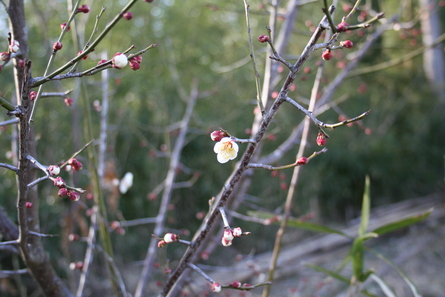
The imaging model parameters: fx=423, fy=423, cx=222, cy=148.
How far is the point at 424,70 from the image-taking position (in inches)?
214

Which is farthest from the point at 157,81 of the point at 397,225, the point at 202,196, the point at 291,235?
the point at 397,225

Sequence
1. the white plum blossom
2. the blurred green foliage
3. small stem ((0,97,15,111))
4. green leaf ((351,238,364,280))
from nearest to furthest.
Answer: small stem ((0,97,15,111)) < the white plum blossom < green leaf ((351,238,364,280)) < the blurred green foliage

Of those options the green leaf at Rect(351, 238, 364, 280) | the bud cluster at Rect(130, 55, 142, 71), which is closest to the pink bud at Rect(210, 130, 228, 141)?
the bud cluster at Rect(130, 55, 142, 71)

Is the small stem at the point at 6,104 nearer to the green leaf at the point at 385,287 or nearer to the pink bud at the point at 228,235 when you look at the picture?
the pink bud at the point at 228,235

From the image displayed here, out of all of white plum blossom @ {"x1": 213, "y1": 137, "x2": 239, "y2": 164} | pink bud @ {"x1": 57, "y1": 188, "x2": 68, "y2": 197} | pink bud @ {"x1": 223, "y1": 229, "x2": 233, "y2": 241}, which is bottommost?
pink bud @ {"x1": 57, "y1": 188, "x2": 68, "y2": 197}

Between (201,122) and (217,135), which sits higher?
(201,122)

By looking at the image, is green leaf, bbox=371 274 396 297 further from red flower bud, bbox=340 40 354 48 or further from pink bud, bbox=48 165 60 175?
pink bud, bbox=48 165 60 175

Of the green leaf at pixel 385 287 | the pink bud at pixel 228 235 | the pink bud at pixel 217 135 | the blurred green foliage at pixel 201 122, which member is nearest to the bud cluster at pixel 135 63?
the pink bud at pixel 217 135

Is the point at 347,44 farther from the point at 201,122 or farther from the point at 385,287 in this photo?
the point at 201,122

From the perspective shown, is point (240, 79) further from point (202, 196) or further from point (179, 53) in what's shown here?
point (202, 196)

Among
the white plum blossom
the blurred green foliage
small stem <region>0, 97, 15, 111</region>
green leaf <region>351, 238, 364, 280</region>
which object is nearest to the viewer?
small stem <region>0, 97, 15, 111</region>

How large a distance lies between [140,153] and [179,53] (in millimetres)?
1018

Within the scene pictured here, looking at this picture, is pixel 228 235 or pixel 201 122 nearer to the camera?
pixel 228 235

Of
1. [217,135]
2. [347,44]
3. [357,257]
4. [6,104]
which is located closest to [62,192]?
[6,104]
